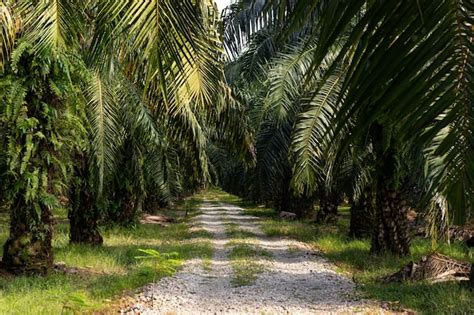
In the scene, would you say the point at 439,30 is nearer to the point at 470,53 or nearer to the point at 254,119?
the point at 470,53

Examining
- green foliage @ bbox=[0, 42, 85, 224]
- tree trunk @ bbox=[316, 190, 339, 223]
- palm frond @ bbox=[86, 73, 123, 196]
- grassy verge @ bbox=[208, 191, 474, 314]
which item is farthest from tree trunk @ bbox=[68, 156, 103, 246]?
tree trunk @ bbox=[316, 190, 339, 223]

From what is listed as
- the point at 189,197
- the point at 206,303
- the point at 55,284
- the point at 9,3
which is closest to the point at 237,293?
the point at 206,303

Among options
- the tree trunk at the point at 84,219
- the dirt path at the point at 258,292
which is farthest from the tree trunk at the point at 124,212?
the dirt path at the point at 258,292

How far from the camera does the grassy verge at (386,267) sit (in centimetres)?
670

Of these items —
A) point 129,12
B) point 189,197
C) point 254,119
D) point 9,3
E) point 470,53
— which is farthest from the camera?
point 189,197

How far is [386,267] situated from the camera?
9.89 metres

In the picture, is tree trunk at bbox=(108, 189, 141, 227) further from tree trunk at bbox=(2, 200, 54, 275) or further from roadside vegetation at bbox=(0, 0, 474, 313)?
tree trunk at bbox=(2, 200, 54, 275)

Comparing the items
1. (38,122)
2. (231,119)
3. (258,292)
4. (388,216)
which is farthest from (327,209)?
(38,122)

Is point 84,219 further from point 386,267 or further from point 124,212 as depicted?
point 386,267

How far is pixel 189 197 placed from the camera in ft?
190

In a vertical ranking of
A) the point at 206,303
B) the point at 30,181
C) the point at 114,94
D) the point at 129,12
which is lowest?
the point at 206,303

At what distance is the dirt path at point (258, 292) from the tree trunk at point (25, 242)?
5.82 feet

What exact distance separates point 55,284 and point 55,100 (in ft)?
9.19

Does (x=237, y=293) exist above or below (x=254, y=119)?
below
